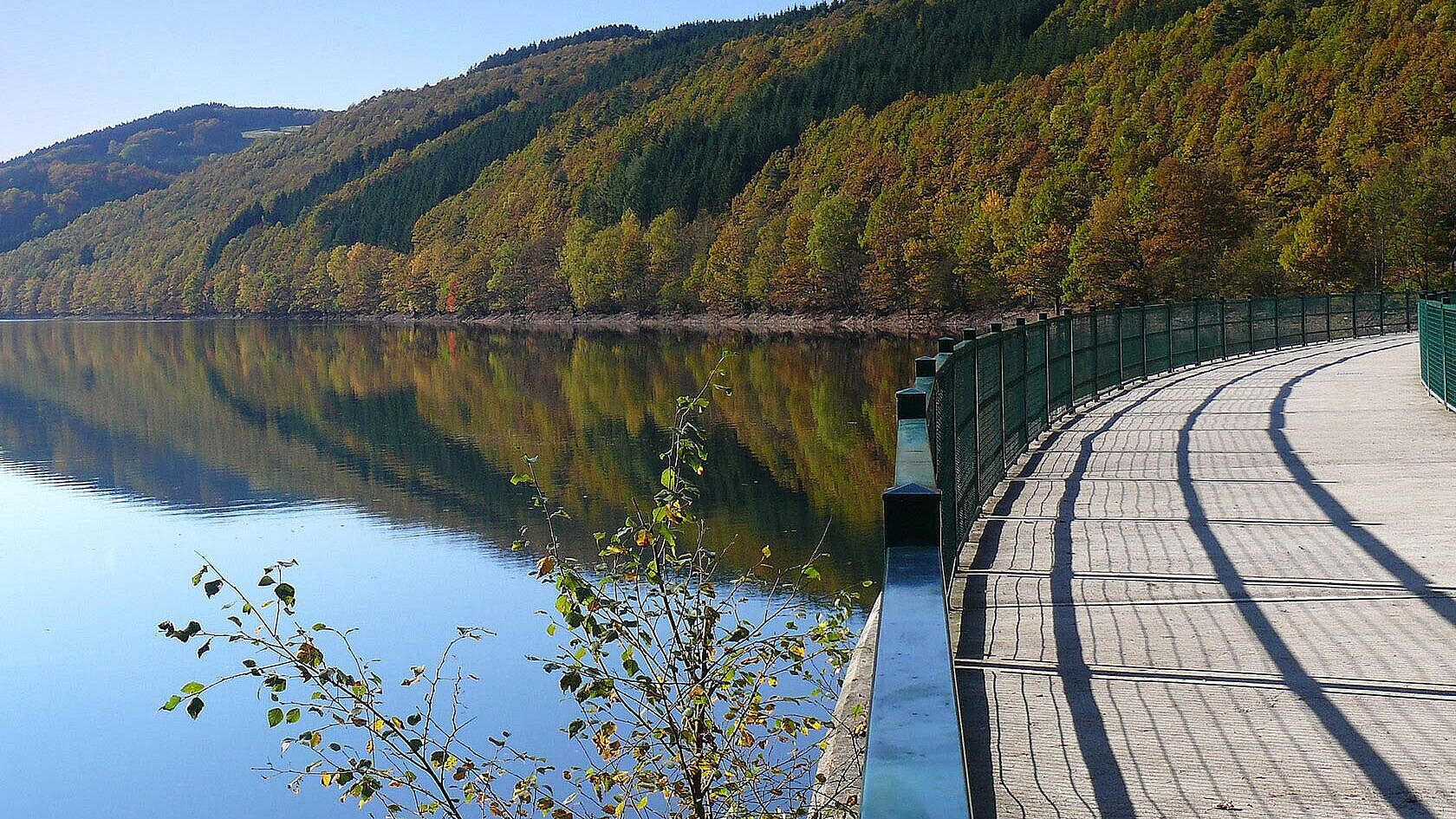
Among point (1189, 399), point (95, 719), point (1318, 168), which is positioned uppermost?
point (1318, 168)

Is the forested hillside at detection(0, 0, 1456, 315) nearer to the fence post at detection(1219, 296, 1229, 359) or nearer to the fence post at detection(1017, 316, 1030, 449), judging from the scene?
the fence post at detection(1219, 296, 1229, 359)

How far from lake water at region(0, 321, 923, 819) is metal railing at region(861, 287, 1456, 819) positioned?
4.10 metres

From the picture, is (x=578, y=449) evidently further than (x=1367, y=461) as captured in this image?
Yes

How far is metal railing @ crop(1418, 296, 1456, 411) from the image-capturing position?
16.5 m

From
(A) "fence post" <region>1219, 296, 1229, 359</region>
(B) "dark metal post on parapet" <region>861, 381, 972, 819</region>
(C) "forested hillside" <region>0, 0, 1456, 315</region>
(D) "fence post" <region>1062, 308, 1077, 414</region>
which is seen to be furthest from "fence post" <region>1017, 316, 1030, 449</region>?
(C) "forested hillside" <region>0, 0, 1456, 315</region>

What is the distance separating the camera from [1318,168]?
88500 mm

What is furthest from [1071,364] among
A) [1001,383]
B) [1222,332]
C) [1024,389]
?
[1222,332]

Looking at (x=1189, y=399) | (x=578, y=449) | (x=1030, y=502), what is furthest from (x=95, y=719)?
(x=578, y=449)

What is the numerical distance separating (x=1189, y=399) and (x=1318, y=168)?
75306 millimetres

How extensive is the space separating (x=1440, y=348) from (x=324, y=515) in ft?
62.1

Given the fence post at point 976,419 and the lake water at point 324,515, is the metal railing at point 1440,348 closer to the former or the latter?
the lake water at point 324,515

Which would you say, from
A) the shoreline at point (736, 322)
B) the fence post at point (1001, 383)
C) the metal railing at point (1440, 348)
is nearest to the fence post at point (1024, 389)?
the fence post at point (1001, 383)

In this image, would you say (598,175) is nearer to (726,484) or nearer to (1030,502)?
(726,484)

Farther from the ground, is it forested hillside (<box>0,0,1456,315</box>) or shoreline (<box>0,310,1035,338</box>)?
forested hillside (<box>0,0,1456,315</box>)
